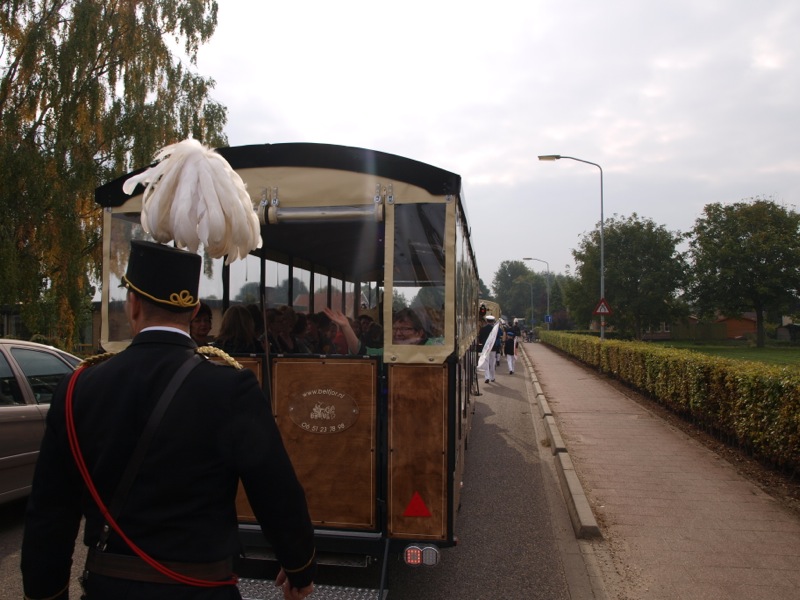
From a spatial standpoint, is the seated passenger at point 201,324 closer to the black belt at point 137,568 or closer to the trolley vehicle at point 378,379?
the trolley vehicle at point 378,379

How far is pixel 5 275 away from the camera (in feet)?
47.7

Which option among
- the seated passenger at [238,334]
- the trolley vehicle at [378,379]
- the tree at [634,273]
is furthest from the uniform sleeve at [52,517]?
the tree at [634,273]

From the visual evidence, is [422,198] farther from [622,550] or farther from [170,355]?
[622,550]

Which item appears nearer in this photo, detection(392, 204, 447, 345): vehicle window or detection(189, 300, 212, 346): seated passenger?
detection(392, 204, 447, 345): vehicle window

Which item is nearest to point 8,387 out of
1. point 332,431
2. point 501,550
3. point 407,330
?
point 332,431

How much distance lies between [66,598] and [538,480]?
681 cm

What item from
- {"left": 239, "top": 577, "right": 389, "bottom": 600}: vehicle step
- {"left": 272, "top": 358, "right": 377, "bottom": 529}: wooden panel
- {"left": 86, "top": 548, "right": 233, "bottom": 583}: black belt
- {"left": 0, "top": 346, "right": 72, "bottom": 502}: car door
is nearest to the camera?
{"left": 86, "top": 548, "right": 233, "bottom": 583}: black belt

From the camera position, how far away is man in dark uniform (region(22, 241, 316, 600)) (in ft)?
6.54

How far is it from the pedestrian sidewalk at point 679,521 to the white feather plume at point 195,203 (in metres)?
3.85

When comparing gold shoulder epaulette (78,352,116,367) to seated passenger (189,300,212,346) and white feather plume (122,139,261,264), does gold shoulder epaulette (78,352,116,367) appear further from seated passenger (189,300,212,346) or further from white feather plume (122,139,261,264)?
seated passenger (189,300,212,346)

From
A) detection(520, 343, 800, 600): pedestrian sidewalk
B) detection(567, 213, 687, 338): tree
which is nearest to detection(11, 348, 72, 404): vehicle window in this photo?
detection(520, 343, 800, 600): pedestrian sidewalk

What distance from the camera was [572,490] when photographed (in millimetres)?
6984

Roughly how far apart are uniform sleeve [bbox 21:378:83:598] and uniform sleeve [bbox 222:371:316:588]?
56 cm

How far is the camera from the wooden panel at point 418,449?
13.9 feet
